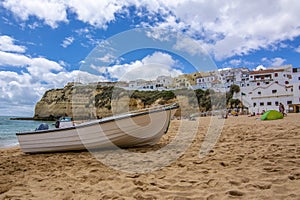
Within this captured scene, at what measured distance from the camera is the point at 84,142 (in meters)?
6.16

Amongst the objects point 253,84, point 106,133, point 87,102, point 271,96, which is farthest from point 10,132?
point 253,84

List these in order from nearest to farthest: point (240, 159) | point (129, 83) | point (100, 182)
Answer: point (100, 182)
point (240, 159)
point (129, 83)

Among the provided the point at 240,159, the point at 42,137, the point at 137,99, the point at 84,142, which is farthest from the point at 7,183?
the point at 137,99

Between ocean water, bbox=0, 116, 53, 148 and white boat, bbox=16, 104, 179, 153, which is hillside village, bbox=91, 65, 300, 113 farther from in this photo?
white boat, bbox=16, 104, 179, 153

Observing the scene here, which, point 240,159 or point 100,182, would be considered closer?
point 100,182

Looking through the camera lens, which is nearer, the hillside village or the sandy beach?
the sandy beach

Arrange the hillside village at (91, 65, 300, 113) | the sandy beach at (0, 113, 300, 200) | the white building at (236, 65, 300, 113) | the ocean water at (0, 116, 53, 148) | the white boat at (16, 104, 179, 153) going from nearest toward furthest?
the sandy beach at (0, 113, 300, 200) → the white boat at (16, 104, 179, 153) → the ocean water at (0, 116, 53, 148) → the white building at (236, 65, 300, 113) → the hillside village at (91, 65, 300, 113)

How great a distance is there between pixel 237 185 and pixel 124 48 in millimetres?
10452

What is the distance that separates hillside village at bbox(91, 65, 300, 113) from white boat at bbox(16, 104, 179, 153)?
3107 centimetres

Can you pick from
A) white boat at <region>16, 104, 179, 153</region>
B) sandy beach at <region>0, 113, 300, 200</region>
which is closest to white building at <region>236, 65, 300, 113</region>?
white boat at <region>16, 104, 179, 153</region>

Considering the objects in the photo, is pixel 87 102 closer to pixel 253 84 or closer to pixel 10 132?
pixel 10 132

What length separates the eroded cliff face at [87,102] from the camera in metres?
55.5

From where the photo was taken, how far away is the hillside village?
113 feet

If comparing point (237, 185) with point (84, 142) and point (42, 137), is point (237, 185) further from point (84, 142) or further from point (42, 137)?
point (42, 137)
